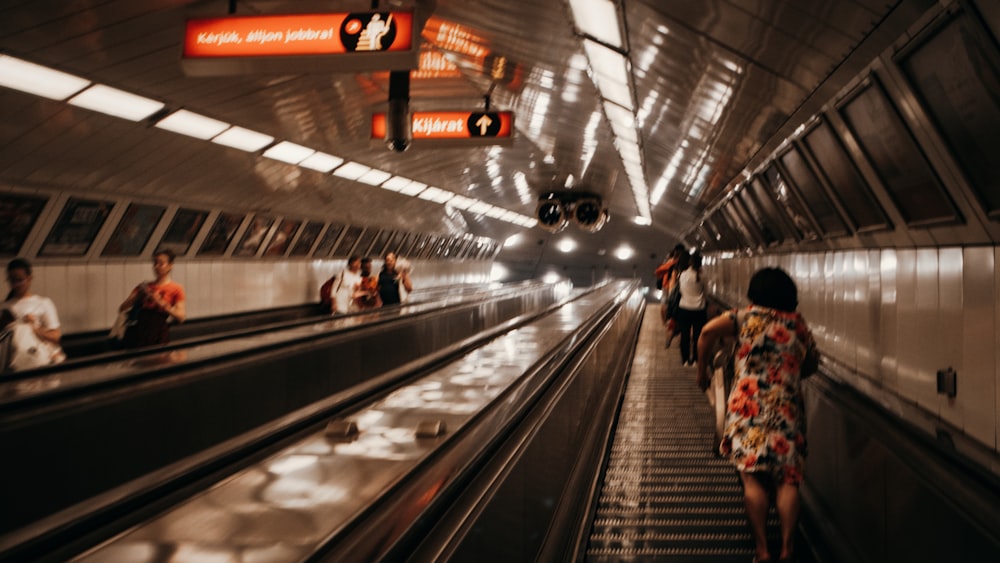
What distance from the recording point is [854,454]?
4.46m

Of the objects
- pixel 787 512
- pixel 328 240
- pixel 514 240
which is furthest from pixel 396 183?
pixel 514 240

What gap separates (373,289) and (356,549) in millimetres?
11250

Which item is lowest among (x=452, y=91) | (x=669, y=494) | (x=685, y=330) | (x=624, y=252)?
(x=669, y=494)

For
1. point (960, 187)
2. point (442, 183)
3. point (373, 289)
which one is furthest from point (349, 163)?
point (960, 187)

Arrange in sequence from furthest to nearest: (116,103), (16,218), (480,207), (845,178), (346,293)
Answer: (480,207) → (346,293) → (16,218) → (116,103) → (845,178)

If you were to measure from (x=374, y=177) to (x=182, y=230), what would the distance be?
4.64m

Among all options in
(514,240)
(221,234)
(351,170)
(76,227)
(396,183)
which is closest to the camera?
(76,227)

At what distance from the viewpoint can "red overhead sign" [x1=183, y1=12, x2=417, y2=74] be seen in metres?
6.12

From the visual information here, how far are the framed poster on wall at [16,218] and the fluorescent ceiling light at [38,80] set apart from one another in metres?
1.97

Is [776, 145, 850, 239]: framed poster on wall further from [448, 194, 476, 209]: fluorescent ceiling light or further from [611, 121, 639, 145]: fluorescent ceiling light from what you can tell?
[448, 194, 476, 209]: fluorescent ceiling light

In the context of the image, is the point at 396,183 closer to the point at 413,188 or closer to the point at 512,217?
the point at 413,188

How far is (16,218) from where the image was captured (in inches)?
369

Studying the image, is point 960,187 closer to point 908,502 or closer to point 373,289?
point 908,502

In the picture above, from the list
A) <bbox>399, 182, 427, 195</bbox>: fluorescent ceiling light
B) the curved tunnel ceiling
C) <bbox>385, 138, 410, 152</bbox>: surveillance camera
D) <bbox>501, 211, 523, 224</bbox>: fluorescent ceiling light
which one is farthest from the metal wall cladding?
<bbox>501, 211, 523, 224</bbox>: fluorescent ceiling light
